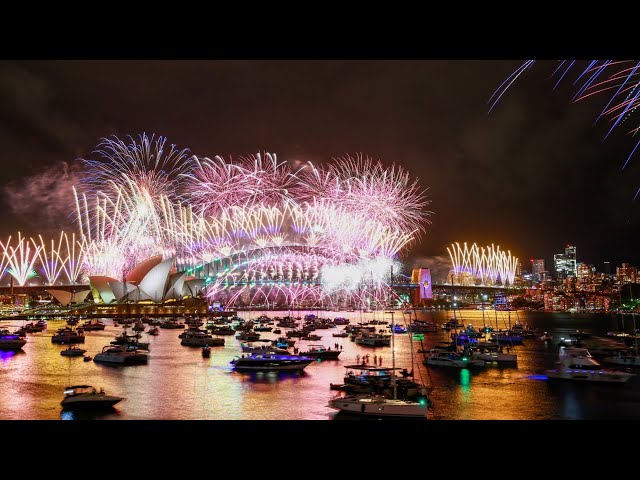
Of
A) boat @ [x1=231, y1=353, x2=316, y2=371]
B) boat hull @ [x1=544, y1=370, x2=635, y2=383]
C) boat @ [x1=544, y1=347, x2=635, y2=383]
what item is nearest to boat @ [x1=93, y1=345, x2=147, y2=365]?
boat @ [x1=231, y1=353, x2=316, y2=371]

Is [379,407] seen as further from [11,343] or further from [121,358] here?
[11,343]

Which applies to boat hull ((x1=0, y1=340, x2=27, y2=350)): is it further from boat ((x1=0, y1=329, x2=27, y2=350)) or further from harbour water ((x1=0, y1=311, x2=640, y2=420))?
harbour water ((x1=0, y1=311, x2=640, y2=420))

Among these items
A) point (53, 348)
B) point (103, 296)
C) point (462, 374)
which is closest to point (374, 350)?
point (462, 374)

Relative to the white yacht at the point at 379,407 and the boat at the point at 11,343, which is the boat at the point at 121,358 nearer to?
the boat at the point at 11,343
